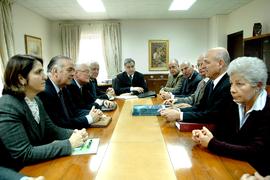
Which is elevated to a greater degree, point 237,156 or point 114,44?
point 114,44

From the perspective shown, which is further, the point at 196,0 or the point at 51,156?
the point at 196,0

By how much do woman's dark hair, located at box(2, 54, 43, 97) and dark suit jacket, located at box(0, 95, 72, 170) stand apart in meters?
0.05

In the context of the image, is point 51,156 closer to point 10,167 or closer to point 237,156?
point 10,167

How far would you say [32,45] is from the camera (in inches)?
253

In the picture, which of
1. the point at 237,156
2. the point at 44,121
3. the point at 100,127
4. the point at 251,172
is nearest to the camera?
the point at 251,172

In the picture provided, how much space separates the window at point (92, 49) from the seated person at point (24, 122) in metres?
6.36

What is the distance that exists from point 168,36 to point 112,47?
5.64ft

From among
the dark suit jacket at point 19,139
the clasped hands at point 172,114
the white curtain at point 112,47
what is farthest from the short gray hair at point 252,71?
the white curtain at point 112,47

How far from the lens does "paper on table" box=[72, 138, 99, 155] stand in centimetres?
162

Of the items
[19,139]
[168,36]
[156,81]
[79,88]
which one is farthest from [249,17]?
[19,139]

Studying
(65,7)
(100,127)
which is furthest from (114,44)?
(100,127)

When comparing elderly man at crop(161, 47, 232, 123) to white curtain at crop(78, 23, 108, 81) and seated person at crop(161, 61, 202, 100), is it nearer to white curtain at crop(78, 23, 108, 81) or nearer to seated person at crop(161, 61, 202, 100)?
seated person at crop(161, 61, 202, 100)

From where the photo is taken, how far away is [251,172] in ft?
4.36

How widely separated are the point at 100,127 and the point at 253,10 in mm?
4979
